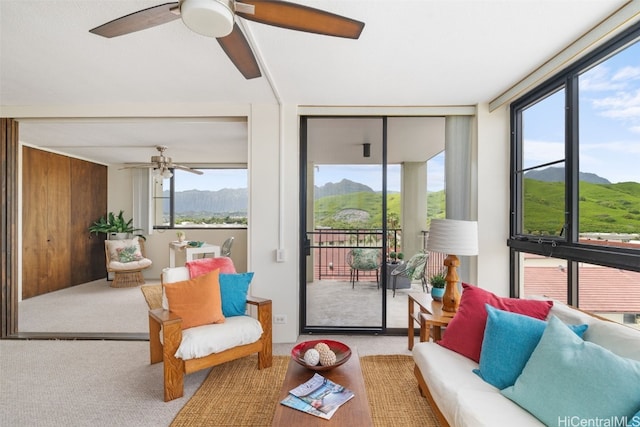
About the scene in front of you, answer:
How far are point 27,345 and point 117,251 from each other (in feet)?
8.74

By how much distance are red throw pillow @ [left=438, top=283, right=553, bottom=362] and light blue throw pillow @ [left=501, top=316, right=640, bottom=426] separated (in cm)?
36

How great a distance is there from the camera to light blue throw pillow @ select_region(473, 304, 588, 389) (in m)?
1.62

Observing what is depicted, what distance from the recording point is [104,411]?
6.98 ft

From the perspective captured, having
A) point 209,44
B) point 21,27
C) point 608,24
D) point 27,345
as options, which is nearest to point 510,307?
point 608,24

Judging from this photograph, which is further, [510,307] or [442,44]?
[442,44]

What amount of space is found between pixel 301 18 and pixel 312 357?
1.76 m

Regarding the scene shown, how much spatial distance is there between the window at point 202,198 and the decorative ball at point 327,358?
5.09m

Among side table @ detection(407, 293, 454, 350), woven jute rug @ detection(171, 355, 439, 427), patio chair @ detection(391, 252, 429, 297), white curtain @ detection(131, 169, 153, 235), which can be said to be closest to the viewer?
woven jute rug @ detection(171, 355, 439, 427)

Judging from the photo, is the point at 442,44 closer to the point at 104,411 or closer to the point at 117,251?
the point at 104,411

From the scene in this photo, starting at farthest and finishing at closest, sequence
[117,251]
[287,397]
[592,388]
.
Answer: [117,251], [287,397], [592,388]

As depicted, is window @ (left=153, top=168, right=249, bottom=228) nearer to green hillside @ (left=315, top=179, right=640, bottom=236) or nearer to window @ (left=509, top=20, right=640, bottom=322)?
green hillside @ (left=315, top=179, right=640, bottom=236)

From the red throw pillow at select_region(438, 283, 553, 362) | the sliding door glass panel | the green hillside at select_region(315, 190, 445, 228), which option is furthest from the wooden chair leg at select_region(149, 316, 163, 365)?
the red throw pillow at select_region(438, 283, 553, 362)

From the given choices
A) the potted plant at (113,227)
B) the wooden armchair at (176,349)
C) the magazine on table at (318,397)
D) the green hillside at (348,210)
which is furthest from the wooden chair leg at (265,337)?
the potted plant at (113,227)

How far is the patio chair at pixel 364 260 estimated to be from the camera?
3.54 meters
